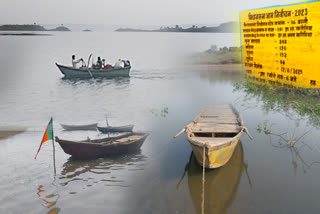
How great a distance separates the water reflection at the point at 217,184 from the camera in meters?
8.32

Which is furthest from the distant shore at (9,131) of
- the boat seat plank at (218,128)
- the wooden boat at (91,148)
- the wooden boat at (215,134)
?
the boat seat plank at (218,128)

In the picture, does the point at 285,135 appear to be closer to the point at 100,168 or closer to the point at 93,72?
the point at 100,168

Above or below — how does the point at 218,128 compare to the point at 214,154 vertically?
above

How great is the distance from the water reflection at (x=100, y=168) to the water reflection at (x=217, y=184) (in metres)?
1.92

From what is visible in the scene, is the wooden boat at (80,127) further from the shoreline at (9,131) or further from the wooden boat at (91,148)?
the wooden boat at (91,148)

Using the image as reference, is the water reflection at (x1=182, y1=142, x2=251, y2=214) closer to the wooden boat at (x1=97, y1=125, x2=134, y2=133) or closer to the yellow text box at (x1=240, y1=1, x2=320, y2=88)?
the wooden boat at (x1=97, y1=125, x2=134, y2=133)

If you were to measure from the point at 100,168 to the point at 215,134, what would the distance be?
411 cm

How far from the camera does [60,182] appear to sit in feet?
32.3

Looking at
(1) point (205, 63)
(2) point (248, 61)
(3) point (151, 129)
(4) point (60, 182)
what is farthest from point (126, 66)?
(4) point (60, 182)

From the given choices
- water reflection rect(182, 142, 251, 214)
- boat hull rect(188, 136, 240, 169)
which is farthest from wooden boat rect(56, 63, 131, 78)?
boat hull rect(188, 136, 240, 169)

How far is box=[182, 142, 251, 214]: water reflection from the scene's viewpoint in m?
8.32

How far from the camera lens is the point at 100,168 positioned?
1077 cm

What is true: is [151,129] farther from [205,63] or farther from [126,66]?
[205,63]

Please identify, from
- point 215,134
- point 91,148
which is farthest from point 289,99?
point 91,148
